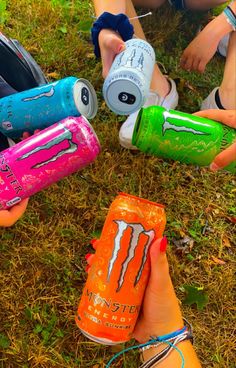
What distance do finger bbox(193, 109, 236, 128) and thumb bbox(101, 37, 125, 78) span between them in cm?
33

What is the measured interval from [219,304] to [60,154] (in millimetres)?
803

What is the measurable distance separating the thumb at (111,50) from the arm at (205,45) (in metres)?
0.52

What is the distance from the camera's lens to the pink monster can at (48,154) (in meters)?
A: 1.31

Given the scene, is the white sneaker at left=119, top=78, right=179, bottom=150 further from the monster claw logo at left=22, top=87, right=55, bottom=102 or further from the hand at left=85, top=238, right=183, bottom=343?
the hand at left=85, top=238, right=183, bottom=343

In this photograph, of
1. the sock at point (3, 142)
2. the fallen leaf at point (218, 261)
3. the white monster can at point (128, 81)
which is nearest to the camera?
the white monster can at point (128, 81)

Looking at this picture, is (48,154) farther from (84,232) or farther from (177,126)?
(84,232)

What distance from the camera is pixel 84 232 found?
1.75 m

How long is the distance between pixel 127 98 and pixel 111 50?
0.80 feet

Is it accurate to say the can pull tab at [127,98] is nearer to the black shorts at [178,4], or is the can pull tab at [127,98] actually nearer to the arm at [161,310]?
the arm at [161,310]

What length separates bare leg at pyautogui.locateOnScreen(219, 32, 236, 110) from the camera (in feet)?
6.15

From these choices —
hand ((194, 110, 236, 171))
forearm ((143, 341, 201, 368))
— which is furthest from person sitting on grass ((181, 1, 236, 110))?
forearm ((143, 341, 201, 368))

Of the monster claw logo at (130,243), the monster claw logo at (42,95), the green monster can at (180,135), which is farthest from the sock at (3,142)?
the monster claw logo at (130,243)

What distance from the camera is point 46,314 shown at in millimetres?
1601

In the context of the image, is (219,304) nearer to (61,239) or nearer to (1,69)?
(61,239)
